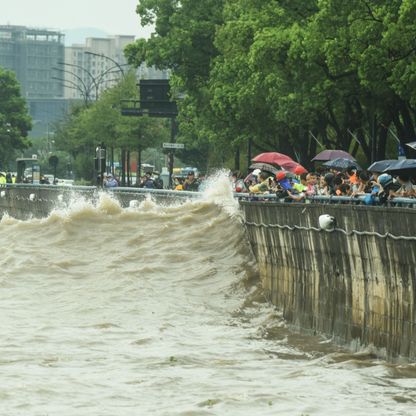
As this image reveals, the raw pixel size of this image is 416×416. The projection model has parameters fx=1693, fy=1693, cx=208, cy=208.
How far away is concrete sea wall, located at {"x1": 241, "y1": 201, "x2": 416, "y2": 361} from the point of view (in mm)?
20812

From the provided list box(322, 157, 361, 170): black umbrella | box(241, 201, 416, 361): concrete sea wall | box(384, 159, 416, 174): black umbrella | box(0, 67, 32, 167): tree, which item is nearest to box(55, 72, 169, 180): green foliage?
box(0, 67, 32, 167): tree

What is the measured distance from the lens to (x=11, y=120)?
154m

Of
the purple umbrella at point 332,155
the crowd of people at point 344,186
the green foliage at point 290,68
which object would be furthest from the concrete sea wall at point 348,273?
the purple umbrella at point 332,155

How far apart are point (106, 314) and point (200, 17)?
1907 inches

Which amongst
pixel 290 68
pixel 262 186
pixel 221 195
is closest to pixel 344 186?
pixel 262 186

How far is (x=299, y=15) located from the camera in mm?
52938

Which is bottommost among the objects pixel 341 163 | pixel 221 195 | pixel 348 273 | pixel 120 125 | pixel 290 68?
pixel 348 273

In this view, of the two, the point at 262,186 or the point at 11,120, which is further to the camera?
the point at 11,120

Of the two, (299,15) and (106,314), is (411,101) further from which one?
(106,314)

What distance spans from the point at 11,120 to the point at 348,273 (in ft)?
434

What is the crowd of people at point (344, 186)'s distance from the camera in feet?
75.5

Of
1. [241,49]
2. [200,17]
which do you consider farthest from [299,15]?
[200,17]

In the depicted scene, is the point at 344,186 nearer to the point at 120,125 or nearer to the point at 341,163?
the point at 341,163

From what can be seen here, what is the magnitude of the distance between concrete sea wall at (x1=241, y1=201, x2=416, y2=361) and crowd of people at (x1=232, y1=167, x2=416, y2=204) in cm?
45
